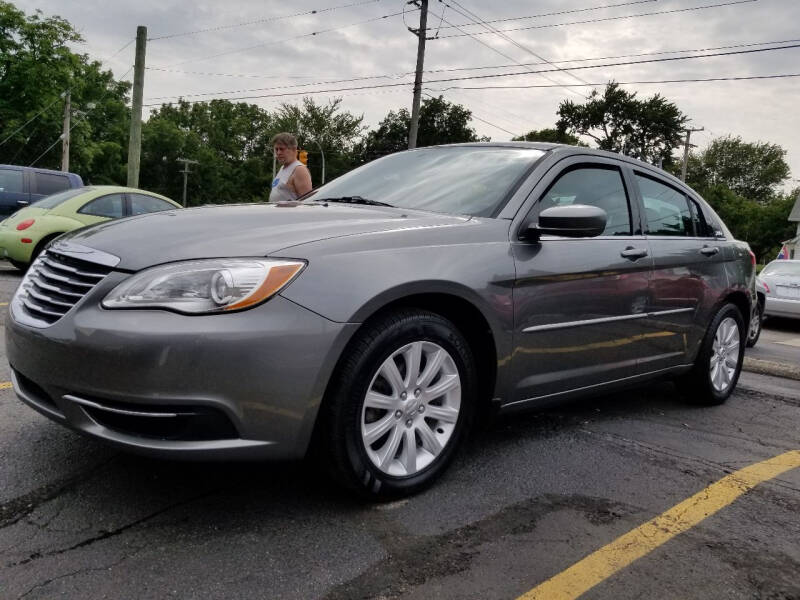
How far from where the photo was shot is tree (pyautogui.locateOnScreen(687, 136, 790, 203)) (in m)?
78.1

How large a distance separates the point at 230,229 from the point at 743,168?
8736 centimetres

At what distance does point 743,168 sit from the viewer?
3127 inches

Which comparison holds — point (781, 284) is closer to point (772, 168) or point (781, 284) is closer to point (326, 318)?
point (326, 318)

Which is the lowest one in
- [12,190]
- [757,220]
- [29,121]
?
[12,190]

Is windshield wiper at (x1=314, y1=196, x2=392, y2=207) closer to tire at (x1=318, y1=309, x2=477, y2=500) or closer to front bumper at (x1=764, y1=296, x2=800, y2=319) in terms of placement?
tire at (x1=318, y1=309, x2=477, y2=500)

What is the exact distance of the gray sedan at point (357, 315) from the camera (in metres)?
2.24

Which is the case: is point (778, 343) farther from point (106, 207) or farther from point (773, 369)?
point (106, 207)

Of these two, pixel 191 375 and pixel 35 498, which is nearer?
pixel 191 375

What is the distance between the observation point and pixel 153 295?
2283 millimetres

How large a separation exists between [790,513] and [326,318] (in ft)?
6.66

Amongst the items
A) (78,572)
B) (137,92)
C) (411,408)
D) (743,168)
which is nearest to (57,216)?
(411,408)

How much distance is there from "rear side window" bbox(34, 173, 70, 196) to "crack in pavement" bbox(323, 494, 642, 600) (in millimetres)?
12135

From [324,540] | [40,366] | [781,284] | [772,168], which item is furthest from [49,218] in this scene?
[772,168]

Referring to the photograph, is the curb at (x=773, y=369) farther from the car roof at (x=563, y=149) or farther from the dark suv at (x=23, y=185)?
the dark suv at (x=23, y=185)
